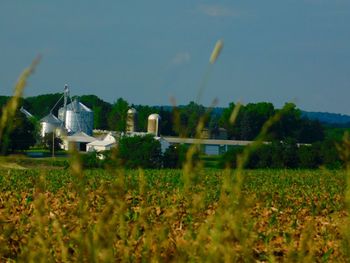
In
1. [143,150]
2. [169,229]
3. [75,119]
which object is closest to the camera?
[169,229]

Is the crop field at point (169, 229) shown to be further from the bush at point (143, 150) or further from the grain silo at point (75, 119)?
the grain silo at point (75, 119)

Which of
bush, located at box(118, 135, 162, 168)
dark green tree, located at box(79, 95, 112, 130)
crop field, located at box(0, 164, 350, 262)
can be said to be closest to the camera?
crop field, located at box(0, 164, 350, 262)

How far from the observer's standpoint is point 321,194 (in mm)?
17953

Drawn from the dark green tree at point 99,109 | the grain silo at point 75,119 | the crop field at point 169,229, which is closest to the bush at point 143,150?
the crop field at point 169,229

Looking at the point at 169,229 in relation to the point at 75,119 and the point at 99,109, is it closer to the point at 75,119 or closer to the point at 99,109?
the point at 75,119

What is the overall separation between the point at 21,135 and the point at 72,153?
5504 cm

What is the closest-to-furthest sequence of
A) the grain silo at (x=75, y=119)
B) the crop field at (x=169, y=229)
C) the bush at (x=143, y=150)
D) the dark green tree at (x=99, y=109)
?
1. the crop field at (x=169, y=229)
2. the bush at (x=143, y=150)
3. the grain silo at (x=75, y=119)
4. the dark green tree at (x=99, y=109)

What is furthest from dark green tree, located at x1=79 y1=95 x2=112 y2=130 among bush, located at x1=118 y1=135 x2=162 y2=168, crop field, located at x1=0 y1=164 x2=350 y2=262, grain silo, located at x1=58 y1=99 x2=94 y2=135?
crop field, located at x1=0 y1=164 x2=350 y2=262

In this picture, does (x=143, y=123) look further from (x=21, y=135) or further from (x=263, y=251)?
(x=263, y=251)

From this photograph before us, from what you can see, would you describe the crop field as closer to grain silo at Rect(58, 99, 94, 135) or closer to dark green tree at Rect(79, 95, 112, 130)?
grain silo at Rect(58, 99, 94, 135)

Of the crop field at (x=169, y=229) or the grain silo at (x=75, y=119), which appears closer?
the crop field at (x=169, y=229)

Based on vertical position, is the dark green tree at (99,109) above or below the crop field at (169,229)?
above

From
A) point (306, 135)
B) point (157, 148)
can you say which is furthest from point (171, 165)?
point (306, 135)

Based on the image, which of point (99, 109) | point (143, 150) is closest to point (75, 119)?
point (99, 109)
